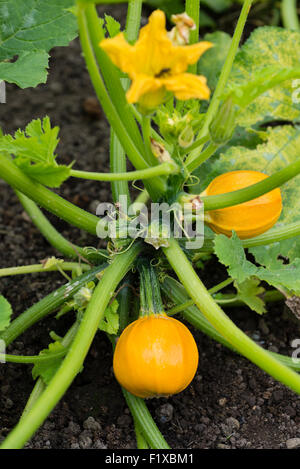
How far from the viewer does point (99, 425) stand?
188 cm

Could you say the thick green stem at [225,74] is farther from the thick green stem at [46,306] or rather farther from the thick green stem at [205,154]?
the thick green stem at [46,306]

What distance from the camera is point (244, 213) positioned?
5.76 feet

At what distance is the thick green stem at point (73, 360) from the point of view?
1.31 metres

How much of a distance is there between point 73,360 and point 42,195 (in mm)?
506

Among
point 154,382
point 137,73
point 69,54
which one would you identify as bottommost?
point 154,382

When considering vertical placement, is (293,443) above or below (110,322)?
below

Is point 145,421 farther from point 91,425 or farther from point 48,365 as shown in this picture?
point 48,365

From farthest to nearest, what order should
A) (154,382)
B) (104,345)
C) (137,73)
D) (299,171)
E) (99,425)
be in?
(104,345) → (99,425) → (154,382) → (299,171) → (137,73)

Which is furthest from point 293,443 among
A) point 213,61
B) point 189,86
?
point 213,61

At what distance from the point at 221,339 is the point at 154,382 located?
14.7 inches

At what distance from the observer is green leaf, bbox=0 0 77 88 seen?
1.92 meters
